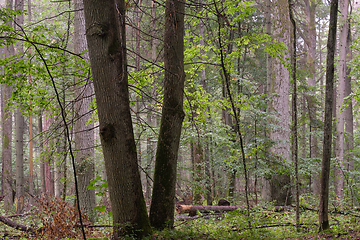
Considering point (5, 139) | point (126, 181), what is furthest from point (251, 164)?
point (5, 139)

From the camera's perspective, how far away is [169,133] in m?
4.31

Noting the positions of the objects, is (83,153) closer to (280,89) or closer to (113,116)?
(113,116)

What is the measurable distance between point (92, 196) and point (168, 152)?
3.74 m

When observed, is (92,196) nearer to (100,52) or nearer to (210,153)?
(100,52)

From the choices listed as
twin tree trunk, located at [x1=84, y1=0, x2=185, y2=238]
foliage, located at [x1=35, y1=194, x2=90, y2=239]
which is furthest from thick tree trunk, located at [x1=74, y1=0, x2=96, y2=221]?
twin tree trunk, located at [x1=84, y1=0, x2=185, y2=238]

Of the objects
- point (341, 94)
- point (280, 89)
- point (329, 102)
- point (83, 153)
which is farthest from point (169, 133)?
point (341, 94)

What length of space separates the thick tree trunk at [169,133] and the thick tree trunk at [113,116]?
0.70 metres

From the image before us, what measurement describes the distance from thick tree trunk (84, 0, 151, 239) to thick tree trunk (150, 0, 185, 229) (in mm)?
701

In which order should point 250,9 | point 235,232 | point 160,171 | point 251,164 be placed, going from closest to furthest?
point 160,171 → point 235,232 → point 250,9 → point 251,164

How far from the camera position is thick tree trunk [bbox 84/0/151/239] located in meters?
3.37

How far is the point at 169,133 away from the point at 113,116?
3.90ft

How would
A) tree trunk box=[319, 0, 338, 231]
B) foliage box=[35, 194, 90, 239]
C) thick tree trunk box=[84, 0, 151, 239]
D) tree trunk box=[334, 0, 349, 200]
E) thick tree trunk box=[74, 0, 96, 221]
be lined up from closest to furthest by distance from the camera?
thick tree trunk box=[84, 0, 151, 239], tree trunk box=[319, 0, 338, 231], foliage box=[35, 194, 90, 239], thick tree trunk box=[74, 0, 96, 221], tree trunk box=[334, 0, 349, 200]

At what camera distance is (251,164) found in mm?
7863

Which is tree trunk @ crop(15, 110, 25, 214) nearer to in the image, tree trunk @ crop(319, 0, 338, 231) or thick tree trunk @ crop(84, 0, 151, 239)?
thick tree trunk @ crop(84, 0, 151, 239)
